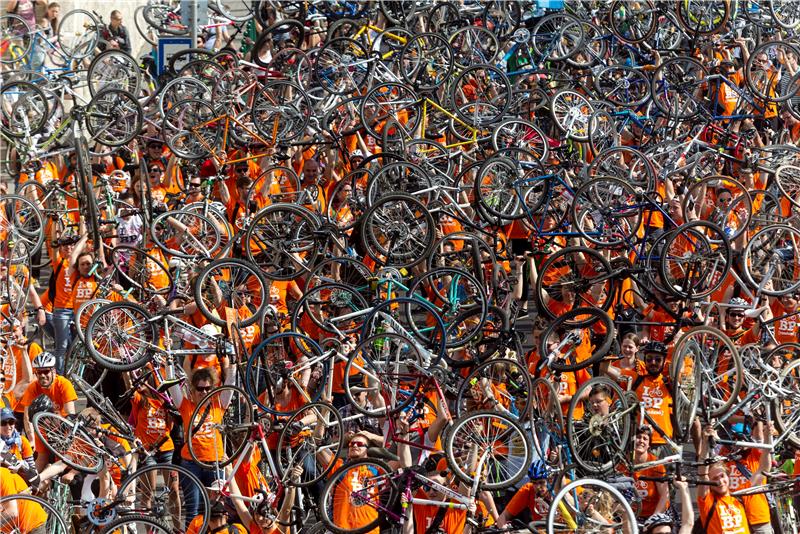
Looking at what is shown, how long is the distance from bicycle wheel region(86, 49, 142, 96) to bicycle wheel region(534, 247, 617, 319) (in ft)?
26.5

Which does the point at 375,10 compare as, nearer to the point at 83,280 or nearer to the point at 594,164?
the point at 594,164

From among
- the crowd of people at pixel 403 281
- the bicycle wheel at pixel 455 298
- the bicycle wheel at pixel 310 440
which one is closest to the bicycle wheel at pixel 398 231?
the crowd of people at pixel 403 281

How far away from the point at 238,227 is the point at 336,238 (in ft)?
5.83

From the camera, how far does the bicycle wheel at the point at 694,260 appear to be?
623 inches

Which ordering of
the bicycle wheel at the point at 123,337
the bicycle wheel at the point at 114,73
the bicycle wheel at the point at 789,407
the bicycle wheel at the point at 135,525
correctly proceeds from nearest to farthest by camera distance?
the bicycle wheel at the point at 135,525 → the bicycle wheel at the point at 789,407 → the bicycle wheel at the point at 123,337 → the bicycle wheel at the point at 114,73

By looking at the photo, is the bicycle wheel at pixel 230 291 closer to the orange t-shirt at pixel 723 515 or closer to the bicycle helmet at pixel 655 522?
the bicycle helmet at pixel 655 522

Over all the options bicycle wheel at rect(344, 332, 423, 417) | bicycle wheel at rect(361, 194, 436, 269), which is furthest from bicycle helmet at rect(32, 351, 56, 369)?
bicycle wheel at rect(361, 194, 436, 269)

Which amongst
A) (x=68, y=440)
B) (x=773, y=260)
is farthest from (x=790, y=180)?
(x=68, y=440)

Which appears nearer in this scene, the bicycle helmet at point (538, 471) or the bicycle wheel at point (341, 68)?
the bicycle helmet at point (538, 471)

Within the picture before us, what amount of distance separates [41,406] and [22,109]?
21.8ft

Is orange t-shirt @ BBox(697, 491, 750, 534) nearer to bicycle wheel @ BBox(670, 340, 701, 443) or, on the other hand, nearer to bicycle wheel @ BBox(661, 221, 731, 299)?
bicycle wheel @ BBox(670, 340, 701, 443)

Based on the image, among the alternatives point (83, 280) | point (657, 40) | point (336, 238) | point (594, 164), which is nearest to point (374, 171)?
point (336, 238)

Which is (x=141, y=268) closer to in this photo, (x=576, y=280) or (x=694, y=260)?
(x=576, y=280)

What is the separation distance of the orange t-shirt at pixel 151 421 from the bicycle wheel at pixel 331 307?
184cm
